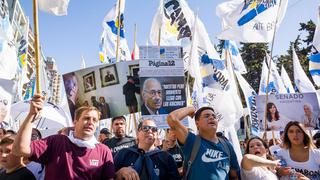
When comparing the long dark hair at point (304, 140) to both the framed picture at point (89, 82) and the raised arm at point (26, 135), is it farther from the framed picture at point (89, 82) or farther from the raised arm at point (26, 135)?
the raised arm at point (26, 135)

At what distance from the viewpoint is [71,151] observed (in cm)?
299

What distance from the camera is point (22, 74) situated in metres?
Answer: 10.9

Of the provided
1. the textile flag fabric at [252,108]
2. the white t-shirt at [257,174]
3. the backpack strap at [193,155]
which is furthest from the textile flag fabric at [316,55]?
the backpack strap at [193,155]

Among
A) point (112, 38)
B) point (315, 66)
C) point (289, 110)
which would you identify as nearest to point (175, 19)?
point (112, 38)

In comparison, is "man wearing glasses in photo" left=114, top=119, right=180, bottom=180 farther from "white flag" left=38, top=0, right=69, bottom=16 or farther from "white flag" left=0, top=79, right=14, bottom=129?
"white flag" left=0, top=79, right=14, bottom=129

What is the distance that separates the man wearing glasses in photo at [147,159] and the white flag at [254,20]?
16.3 ft

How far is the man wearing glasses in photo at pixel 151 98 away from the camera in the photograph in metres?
5.17

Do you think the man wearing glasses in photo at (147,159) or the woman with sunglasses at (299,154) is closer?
the man wearing glasses in photo at (147,159)

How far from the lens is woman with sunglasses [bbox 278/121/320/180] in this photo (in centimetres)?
404

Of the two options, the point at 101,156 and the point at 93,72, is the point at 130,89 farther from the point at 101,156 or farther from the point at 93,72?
the point at 101,156

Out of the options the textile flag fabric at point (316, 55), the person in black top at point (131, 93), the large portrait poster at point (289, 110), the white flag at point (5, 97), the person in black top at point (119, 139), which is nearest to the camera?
the person in black top at point (131, 93)

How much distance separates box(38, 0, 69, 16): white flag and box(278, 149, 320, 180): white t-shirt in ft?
10.7

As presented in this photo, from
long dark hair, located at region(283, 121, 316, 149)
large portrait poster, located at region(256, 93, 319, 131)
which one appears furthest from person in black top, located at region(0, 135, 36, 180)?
large portrait poster, located at region(256, 93, 319, 131)

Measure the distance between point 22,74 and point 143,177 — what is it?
28.7 feet
